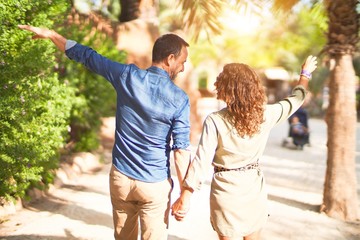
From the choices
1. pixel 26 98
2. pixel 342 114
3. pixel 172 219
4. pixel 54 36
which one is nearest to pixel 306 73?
pixel 54 36

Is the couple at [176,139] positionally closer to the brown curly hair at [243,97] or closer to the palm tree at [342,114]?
the brown curly hair at [243,97]

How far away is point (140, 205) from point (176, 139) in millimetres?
515

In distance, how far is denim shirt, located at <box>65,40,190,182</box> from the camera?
2457mm

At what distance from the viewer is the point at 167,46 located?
2.49 m

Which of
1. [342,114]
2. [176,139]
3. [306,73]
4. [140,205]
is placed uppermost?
[306,73]

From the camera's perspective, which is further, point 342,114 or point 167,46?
point 342,114

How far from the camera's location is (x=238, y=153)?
2568 millimetres

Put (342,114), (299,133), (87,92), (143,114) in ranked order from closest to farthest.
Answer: (143,114) → (342,114) → (87,92) → (299,133)

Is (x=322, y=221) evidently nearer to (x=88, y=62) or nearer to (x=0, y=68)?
(x=88, y=62)

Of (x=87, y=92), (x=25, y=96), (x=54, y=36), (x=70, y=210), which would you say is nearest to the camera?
(x=54, y=36)

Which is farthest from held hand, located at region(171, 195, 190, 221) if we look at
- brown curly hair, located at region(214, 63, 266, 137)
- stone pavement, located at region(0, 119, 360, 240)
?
stone pavement, located at region(0, 119, 360, 240)

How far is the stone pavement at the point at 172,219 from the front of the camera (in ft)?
14.9

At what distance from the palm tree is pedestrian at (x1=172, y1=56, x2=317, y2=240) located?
2710 millimetres

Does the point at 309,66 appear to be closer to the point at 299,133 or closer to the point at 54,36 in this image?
the point at 54,36
